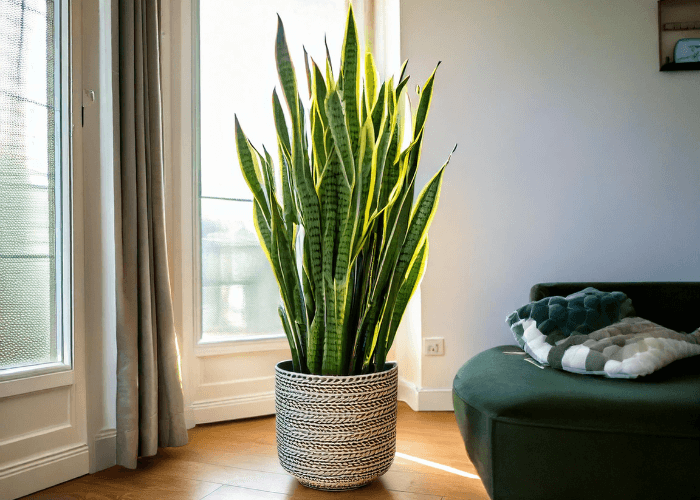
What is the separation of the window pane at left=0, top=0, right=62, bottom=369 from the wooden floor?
0.48 meters

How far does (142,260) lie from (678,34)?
102 inches

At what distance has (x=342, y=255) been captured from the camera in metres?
1.60

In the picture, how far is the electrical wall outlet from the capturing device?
2.60 meters

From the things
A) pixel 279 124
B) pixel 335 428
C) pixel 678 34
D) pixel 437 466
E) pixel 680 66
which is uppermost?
pixel 678 34

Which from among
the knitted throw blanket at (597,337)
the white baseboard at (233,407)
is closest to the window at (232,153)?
the white baseboard at (233,407)

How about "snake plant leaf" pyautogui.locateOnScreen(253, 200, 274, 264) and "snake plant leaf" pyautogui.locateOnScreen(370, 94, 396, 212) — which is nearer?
"snake plant leaf" pyautogui.locateOnScreen(370, 94, 396, 212)

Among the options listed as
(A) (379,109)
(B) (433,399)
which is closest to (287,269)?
(A) (379,109)

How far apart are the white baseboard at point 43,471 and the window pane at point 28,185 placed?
309mm

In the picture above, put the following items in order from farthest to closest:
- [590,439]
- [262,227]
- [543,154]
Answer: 1. [543,154]
2. [262,227]
3. [590,439]

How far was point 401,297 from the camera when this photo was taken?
1774 mm

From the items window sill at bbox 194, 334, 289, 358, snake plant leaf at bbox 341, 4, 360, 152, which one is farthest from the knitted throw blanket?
window sill at bbox 194, 334, 289, 358

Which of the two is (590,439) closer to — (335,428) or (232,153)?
(335,428)

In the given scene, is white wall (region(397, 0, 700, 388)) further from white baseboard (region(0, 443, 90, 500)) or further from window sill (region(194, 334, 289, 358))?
white baseboard (region(0, 443, 90, 500))

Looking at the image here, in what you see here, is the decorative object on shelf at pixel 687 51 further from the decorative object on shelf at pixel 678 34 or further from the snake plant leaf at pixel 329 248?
the snake plant leaf at pixel 329 248
